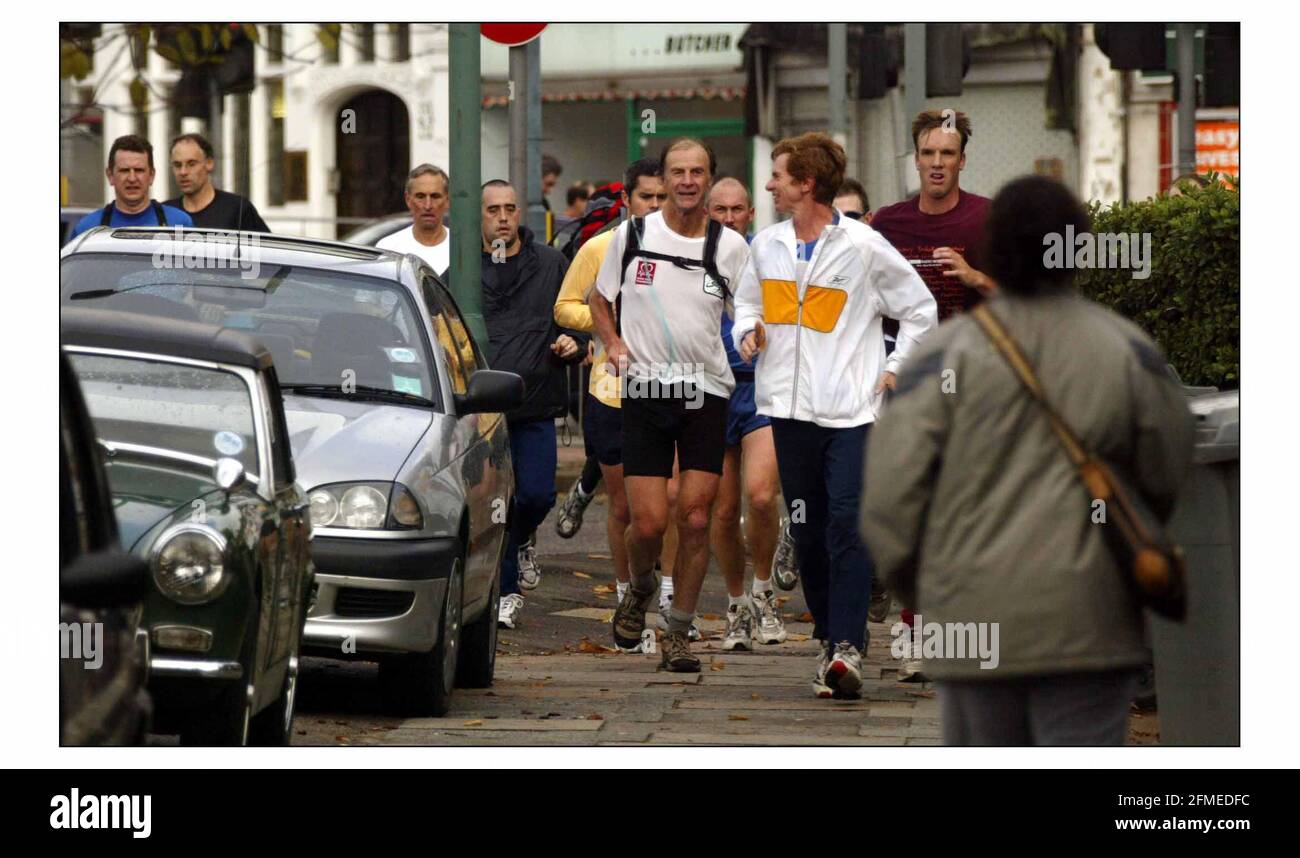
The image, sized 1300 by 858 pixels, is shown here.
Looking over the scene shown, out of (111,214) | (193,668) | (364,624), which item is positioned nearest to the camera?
(193,668)

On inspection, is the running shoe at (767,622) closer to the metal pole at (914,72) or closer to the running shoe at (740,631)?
the running shoe at (740,631)

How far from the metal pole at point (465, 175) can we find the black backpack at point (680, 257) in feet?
4.70

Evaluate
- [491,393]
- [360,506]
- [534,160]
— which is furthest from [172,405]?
[534,160]

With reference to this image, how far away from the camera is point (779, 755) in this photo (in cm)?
641

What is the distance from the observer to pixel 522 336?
11.0 meters

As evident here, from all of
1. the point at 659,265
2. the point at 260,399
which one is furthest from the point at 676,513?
the point at 260,399

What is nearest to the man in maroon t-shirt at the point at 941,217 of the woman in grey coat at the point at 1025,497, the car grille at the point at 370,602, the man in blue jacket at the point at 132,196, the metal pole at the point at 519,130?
the car grille at the point at 370,602

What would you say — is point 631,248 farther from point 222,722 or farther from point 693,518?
point 222,722

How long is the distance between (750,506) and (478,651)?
1.80 m

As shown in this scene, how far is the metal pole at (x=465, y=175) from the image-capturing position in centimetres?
1057

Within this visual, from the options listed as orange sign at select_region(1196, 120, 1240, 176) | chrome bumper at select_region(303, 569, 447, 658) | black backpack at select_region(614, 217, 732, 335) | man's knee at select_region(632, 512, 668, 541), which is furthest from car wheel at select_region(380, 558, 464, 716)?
orange sign at select_region(1196, 120, 1240, 176)

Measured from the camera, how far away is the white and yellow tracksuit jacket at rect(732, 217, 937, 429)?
859 cm
